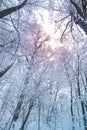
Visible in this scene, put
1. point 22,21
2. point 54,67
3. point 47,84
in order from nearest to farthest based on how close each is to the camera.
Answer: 1. point 22,21
2. point 47,84
3. point 54,67

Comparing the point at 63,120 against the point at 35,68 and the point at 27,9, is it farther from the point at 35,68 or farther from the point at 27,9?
the point at 27,9

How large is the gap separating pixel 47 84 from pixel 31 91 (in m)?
3.34

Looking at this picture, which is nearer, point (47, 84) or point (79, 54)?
point (47, 84)

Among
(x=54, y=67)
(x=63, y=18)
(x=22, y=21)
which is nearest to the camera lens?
(x=22, y=21)

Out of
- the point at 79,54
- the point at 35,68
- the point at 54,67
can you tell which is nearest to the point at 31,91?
the point at 35,68

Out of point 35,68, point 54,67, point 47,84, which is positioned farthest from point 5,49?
point 54,67

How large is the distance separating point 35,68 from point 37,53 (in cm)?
117

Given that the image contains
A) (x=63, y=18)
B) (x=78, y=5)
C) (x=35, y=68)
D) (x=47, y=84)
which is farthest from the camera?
(x=47, y=84)

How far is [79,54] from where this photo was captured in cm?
2472

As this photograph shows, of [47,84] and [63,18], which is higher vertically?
[63,18]

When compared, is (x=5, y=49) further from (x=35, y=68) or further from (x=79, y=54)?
(x=79, y=54)

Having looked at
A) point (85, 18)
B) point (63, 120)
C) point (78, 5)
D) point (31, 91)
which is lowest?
point (63, 120)

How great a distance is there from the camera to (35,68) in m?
18.1

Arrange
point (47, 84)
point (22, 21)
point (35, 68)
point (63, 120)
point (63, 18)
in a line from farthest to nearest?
point (63, 120) → point (47, 84) → point (35, 68) → point (63, 18) → point (22, 21)
